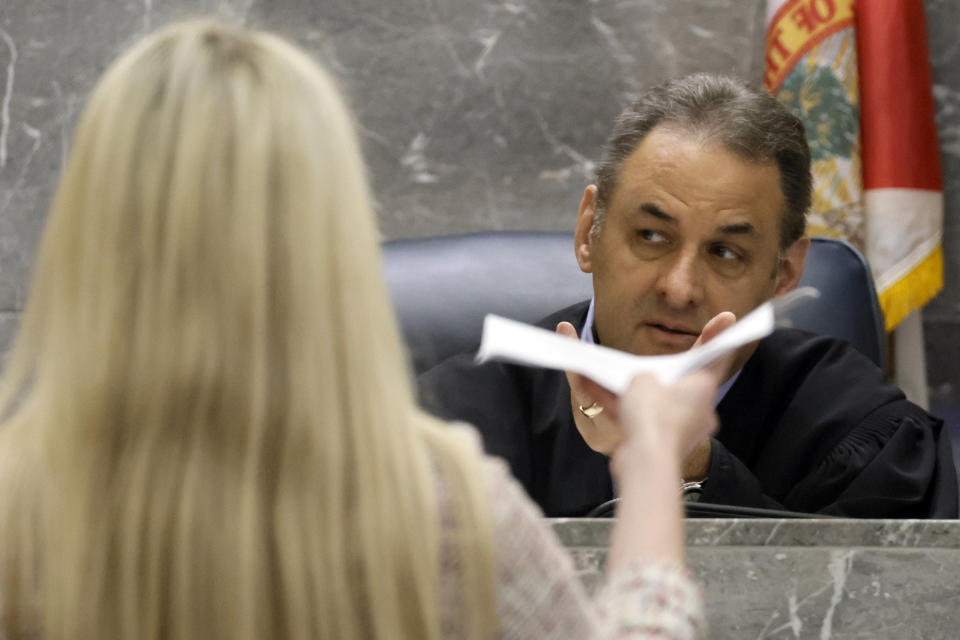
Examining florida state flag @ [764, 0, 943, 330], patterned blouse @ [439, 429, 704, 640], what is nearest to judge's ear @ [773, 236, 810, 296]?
florida state flag @ [764, 0, 943, 330]

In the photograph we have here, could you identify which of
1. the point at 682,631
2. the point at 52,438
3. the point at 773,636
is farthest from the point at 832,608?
the point at 52,438

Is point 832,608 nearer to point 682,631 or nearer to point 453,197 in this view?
point 682,631

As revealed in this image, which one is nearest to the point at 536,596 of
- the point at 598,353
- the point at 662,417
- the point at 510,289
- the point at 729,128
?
the point at 662,417

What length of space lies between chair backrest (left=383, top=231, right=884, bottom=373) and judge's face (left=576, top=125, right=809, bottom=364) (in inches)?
15.7

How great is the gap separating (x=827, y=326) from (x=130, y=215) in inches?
76.3

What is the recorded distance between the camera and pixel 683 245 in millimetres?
2021

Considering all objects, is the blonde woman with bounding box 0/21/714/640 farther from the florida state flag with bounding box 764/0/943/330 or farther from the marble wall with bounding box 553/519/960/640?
the florida state flag with bounding box 764/0/943/330

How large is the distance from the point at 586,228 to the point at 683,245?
0.70 ft

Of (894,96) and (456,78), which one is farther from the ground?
(456,78)

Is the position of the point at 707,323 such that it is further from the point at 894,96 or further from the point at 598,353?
the point at 894,96

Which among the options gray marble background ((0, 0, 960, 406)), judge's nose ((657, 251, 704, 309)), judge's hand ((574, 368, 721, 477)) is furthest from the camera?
gray marble background ((0, 0, 960, 406))

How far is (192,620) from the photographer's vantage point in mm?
756

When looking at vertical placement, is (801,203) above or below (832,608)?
Result: above

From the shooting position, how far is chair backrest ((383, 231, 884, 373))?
2.45 metres
